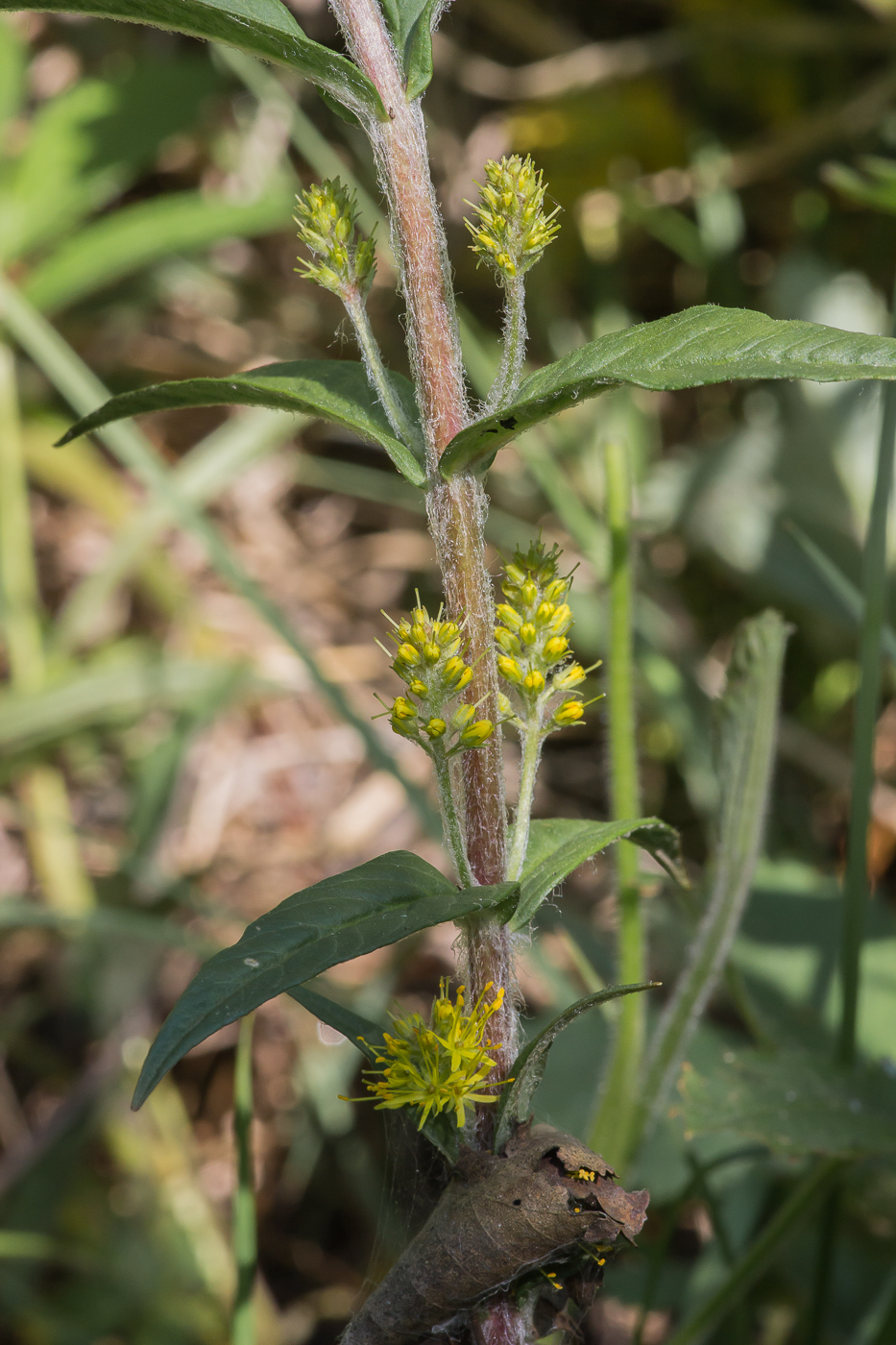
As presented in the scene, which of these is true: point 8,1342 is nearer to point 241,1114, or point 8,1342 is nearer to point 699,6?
point 241,1114

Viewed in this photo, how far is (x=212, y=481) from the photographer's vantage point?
1937 mm

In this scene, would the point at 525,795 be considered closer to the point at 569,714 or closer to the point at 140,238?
the point at 569,714

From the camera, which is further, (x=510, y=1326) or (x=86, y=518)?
(x=86, y=518)

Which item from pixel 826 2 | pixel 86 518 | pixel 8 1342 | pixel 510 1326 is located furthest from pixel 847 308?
pixel 8 1342

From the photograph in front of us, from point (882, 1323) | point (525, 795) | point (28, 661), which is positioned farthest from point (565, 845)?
point (28, 661)

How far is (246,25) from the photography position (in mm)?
456

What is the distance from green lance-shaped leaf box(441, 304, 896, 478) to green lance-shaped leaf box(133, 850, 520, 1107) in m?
0.19

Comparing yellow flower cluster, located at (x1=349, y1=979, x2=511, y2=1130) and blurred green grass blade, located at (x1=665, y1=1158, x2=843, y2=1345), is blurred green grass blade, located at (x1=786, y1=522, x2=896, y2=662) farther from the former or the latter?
yellow flower cluster, located at (x1=349, y1=979, x2=511, y2=1130)

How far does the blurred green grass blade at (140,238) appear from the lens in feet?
5.70

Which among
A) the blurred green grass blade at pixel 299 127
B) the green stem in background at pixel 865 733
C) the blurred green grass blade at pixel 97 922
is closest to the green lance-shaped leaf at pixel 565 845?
the green stem in background at pixel 865 733

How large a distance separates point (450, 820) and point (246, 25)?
35cm

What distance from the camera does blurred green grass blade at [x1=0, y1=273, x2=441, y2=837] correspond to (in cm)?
123

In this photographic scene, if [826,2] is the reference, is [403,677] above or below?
below

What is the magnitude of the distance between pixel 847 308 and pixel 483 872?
1.61 metres
